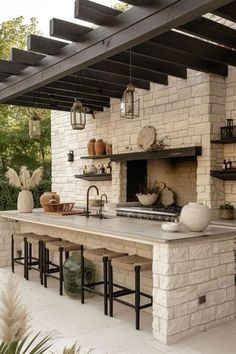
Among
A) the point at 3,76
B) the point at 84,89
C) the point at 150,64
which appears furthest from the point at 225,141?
the point at 3,76

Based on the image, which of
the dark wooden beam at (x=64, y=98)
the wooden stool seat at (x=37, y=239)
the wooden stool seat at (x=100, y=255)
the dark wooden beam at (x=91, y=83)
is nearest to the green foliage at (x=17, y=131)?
the dark wooden beam at (x=64, y=98)

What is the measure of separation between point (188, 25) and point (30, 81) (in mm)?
2368

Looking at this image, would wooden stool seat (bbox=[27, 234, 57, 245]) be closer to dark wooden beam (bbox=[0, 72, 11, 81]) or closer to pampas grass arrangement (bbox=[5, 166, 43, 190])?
pampas grass arrangement (bbox=[5, 166, 43, 190])

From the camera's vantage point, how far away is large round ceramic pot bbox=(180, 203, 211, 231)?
3371 mm

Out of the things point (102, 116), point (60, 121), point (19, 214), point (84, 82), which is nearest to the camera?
point (19, 214)

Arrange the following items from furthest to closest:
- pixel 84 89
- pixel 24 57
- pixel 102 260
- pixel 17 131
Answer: pixel 17 131 < pixel 84 89 < pixel 24 57 < pixel 102 260

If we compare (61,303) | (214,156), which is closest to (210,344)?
(61,303)

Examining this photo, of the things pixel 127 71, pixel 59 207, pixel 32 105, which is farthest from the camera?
pixel 32 105

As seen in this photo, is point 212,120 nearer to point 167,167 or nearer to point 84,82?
point 167,167

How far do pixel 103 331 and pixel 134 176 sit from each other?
12.0 ft

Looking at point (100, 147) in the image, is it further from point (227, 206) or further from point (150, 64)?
point (227, 206)

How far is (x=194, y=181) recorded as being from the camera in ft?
18.5

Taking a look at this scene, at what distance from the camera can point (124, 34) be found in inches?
139

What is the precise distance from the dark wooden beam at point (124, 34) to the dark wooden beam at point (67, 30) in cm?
7
